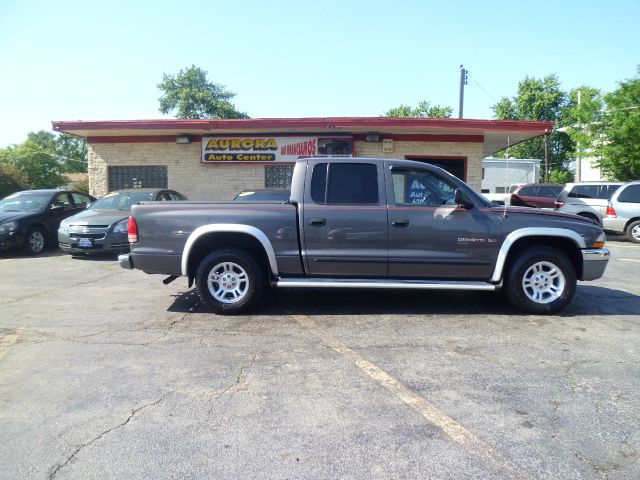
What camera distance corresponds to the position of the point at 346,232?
218 inches

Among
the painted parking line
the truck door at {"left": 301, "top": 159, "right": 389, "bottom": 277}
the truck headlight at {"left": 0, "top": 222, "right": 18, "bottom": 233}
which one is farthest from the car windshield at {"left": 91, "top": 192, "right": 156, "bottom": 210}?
the painted parking line

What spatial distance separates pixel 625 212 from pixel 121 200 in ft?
47.2

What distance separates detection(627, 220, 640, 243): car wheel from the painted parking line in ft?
42.3

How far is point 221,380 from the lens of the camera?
386 centimetres

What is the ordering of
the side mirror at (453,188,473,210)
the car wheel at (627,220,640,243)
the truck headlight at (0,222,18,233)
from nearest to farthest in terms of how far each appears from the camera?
1. the side mirror at (453,188,473,210)
2. the truck headlight at (0,222,18,233)
3. the car wheel at (627,220,640,243)

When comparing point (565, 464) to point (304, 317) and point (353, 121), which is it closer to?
point (304, 317)

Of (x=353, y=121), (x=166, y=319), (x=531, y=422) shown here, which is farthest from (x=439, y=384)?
(x=353, y=121)

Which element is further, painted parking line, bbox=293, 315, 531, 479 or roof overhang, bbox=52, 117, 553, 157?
roof overhang, bbox=52, 117, 553, 157

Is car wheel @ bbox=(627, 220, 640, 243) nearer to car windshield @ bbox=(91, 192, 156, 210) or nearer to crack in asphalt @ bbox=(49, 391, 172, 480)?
car windshield @ bbox=(91, 192, 156, 210)

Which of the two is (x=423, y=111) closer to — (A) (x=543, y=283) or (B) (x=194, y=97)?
(B) (x=194, y=97)

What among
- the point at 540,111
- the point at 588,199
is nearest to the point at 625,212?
the point at 588,199

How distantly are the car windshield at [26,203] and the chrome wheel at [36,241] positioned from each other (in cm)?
70

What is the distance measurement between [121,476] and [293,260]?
3.29 meters

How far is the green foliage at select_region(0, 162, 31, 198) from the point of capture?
2361 cm
